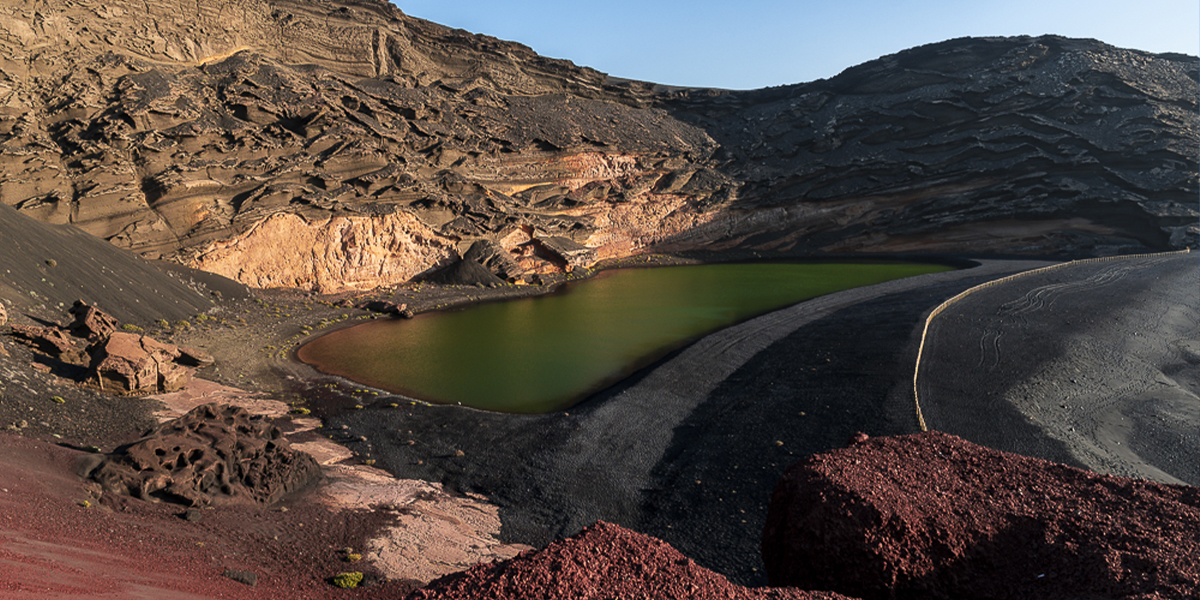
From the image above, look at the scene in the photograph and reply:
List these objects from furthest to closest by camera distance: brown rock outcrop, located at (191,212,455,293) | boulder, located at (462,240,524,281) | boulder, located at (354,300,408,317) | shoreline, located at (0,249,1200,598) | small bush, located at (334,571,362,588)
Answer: boulder, located at (462,240,524,281)
boulder, located at (354,300,408,317)
brown rock outcrop, located at (191,212,455,293)
shoreline, located at (0,249,1200,598)
small bush, located at (334,571,362,588)

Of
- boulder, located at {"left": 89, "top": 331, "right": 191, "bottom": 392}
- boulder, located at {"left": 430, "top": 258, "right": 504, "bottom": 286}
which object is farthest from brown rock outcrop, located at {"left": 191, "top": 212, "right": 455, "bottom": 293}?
boulder, located at {"left": 89, "top": 331, "right": 191, "bottom": 392}

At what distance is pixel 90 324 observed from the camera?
1434 centimetres

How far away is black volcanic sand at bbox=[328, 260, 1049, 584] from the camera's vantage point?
9.99 meters

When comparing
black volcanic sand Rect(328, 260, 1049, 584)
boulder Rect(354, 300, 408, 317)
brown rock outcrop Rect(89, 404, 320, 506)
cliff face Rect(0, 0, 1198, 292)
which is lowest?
black volcanic sand Rect(328, 260, 1049, 584)

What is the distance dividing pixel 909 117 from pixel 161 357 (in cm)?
4840

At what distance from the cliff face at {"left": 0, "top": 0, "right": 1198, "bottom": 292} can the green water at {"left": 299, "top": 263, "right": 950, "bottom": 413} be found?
6466 millimetres

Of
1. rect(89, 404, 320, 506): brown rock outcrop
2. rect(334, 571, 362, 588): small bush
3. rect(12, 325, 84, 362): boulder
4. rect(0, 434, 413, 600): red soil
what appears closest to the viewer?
rect(0, 434, 413, 600): red soil

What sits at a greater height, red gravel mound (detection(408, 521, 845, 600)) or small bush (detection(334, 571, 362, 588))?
red gravel mound (detection(408, 521, 845, 600))

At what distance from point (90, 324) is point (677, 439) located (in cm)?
1444

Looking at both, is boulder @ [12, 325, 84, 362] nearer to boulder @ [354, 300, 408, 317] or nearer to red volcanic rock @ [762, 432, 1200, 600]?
boulder @ [354, 300, 408, 317]

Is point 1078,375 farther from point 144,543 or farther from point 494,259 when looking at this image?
point 494,259

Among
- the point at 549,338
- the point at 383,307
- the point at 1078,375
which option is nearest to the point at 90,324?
the point at 383,307

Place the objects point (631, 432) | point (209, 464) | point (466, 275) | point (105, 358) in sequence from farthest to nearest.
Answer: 1. point (466, 275)
2. point (631, 432)
3. point (105, 358)
4. point (209, 464)

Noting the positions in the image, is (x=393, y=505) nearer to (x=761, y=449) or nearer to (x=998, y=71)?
(x=761, y=449)
